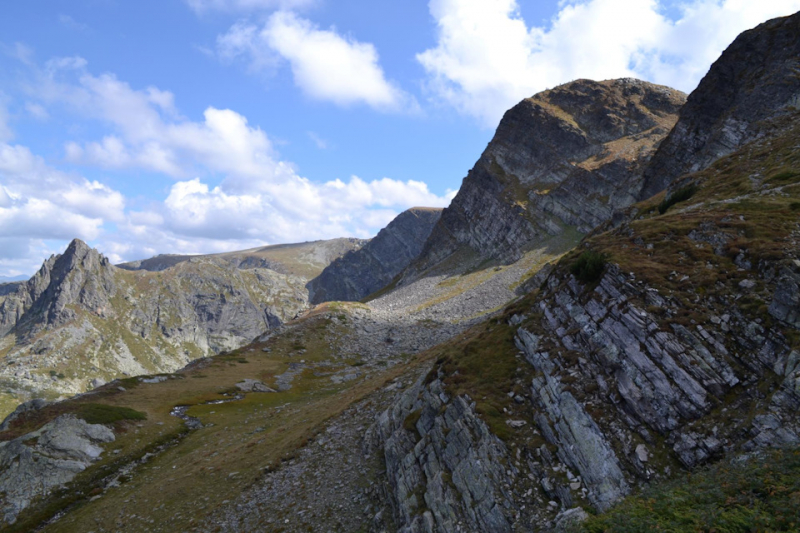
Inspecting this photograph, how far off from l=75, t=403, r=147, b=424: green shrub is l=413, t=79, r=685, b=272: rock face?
110730 millimetres

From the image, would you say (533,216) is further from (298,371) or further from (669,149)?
(298,371)

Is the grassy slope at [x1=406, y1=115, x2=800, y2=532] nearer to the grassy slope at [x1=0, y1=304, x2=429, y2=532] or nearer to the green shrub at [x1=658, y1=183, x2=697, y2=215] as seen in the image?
the green shrub at [x1=658, y1=183, x2=697, y2=215]

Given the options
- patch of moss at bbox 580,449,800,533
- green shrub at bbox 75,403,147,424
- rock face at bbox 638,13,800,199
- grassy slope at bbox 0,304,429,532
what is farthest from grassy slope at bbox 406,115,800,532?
green shrub at bbox 75,403,147,424

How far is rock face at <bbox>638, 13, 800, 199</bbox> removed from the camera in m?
63.7

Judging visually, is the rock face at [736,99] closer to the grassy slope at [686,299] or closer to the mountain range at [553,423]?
the mountain range at [553,423]

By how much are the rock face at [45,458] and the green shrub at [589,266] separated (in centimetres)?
4869

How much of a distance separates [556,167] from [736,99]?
76365mm

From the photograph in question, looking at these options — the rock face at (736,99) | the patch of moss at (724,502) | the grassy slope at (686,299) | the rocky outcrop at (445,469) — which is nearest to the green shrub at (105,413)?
the rocky outcrop at (445,469)

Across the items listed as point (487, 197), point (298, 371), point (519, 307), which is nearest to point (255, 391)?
point (298, 371)

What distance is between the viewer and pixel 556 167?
14938 cm

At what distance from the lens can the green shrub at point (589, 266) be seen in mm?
24688

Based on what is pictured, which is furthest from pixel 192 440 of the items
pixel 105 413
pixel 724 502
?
pixel 724 502

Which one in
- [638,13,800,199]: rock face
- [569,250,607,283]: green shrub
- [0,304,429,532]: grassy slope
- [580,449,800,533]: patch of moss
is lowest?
[0,304,429,532]: grassy slope

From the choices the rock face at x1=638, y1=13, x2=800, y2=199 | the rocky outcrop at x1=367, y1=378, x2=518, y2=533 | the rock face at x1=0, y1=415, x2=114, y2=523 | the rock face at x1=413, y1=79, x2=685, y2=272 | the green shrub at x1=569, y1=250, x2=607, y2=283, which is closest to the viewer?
the rocky outcrop at x1=367, y1=378, x2=518, y2=533
